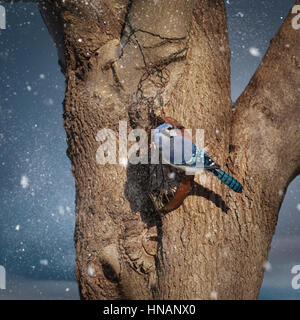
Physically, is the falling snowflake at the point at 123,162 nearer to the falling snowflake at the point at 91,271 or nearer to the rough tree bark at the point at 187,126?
the rough tree bark at the point at 187,126

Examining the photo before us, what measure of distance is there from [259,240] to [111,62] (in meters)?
1.29

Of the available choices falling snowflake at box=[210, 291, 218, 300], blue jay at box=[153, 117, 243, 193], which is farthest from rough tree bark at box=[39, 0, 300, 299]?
blue jay at box=[153, 117, 243, 193]

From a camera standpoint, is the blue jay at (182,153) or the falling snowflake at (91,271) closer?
the blue jay at (182,153)

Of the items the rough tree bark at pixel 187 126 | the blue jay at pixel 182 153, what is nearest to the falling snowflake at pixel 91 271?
the rough tree bark at pixel 187 126

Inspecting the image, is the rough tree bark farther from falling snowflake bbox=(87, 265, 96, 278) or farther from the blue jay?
the blue jay

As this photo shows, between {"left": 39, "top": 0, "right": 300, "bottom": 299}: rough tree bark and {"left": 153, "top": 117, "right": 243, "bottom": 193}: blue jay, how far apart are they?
5.6 inches

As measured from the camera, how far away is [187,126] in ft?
5.15

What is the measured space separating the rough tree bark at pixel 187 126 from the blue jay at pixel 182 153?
14 cm

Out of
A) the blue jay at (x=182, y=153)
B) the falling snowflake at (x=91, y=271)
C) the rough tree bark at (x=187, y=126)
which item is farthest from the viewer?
the falling snowflake at (x=91, y=271)

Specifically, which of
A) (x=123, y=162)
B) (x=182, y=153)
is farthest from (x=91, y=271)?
(x=182, y=153)

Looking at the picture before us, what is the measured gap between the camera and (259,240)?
60.5 inches

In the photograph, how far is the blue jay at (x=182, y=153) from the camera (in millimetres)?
1349

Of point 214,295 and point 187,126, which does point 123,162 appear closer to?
point 187,126
